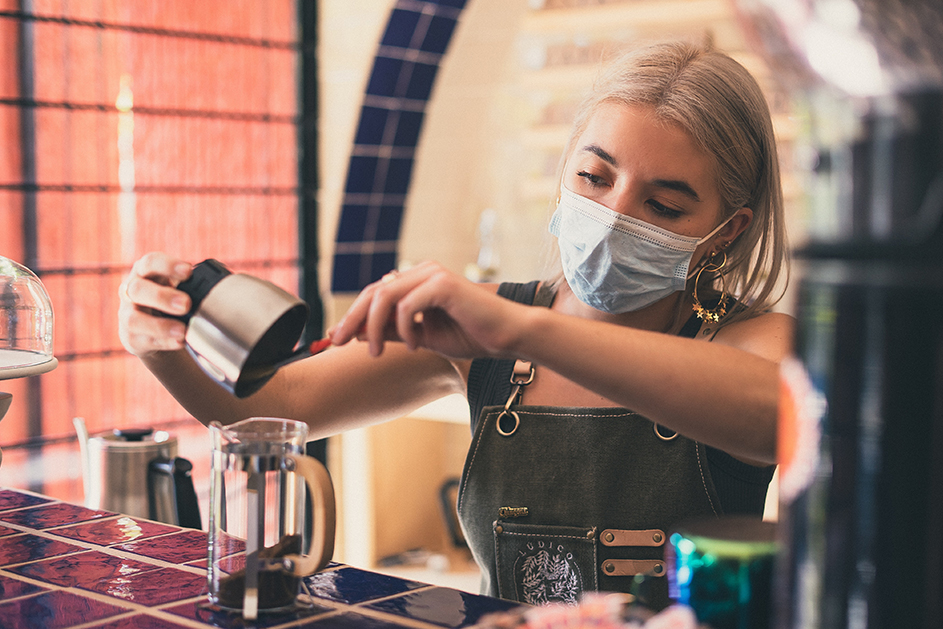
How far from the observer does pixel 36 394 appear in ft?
9.80

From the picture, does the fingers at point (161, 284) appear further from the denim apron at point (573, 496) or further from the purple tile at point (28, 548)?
the denim apron at point (573, 496)

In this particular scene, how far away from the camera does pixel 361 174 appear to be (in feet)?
12.0

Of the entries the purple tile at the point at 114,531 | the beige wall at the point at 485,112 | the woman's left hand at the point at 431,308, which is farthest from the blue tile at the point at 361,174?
the woman's left hand at the point at 431,308

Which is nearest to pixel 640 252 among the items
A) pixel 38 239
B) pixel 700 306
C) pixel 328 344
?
pixel 700 306

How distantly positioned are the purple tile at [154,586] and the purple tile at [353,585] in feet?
0.40

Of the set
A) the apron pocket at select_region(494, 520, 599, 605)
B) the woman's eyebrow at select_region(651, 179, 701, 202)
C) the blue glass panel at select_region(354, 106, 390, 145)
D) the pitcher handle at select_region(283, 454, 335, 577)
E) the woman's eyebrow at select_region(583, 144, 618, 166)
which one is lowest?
the apron pocket at select_region(494, 520, 599, 605)

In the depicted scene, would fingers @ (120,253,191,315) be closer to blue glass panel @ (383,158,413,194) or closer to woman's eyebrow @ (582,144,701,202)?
woman's eyebrow @ (582,144,701,202)

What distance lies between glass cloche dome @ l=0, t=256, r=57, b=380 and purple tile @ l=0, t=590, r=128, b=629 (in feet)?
1.15

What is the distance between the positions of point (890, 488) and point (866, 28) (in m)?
0.30

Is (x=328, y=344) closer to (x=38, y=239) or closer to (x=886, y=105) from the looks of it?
(x=886, y=105)

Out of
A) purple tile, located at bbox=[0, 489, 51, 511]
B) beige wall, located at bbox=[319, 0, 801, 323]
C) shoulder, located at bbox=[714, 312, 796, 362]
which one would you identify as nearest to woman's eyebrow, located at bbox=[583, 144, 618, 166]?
shoulder, located at bbox=[714, 312, 796, 362]

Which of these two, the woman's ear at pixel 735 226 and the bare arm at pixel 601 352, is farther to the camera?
the woman's ear at pixel 735 226

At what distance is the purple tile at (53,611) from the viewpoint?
3.01ft

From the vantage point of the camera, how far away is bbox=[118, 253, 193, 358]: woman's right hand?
1092 mm
